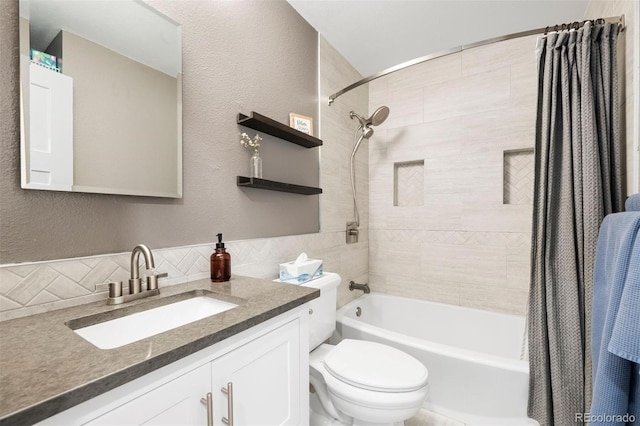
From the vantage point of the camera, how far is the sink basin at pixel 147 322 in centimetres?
76

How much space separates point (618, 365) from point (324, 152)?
1.70 m

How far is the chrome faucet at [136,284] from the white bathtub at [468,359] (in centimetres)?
124

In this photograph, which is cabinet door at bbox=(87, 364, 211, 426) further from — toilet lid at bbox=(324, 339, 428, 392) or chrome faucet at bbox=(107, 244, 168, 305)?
toilet lid at bbox=(324, 339, 428, 392)

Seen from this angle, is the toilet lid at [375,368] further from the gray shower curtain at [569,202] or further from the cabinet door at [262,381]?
the gray shower curtain at [569,202]

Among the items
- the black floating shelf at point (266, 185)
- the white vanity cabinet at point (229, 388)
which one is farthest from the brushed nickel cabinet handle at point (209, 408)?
the black floating shelf at point (266, 185)

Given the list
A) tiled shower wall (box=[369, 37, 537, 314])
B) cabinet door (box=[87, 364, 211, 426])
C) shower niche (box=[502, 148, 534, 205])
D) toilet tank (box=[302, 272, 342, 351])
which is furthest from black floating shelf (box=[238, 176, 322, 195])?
shower niche (box=[502, 148, 534, 205])

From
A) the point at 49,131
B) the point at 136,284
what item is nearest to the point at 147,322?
the point at 136,284

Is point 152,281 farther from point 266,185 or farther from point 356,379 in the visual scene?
point 356,379

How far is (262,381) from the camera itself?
0.79 metres

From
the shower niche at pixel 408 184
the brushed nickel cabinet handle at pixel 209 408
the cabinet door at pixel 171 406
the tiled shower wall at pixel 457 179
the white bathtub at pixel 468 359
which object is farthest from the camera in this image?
the shower niche at pixel 408 184

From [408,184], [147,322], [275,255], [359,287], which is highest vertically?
[408,184]

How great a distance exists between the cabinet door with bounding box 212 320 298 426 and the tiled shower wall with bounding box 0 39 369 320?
20.2 inches

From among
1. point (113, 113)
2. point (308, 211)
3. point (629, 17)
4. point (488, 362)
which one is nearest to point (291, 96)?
point (308, 211)

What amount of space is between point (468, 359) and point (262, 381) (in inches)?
44.8
